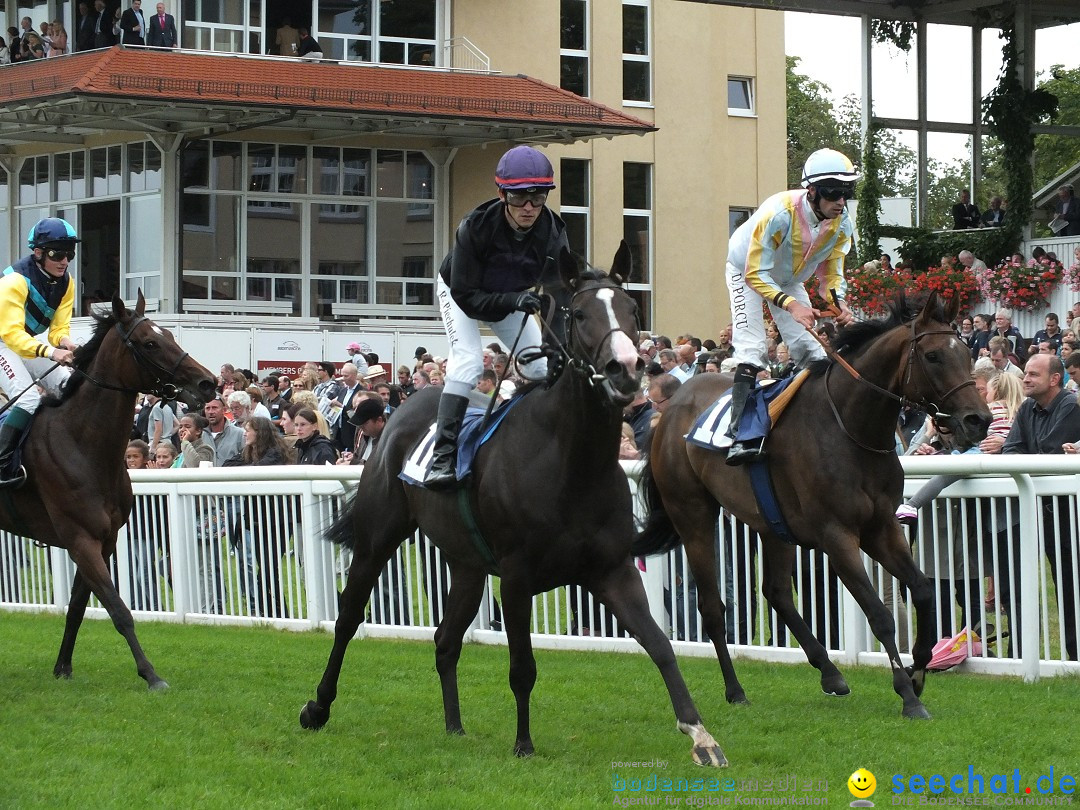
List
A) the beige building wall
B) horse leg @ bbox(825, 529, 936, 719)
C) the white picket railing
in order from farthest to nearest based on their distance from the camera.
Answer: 1. the beige building wall
2. the white picket railing
3. horse leg @ bbox(825, 529, 936, 719)

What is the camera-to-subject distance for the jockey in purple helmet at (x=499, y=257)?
19.1 feet

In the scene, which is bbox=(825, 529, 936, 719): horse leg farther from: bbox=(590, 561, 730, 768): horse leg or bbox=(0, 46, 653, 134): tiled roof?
bbox=(0, 46, 653, 134): tiled roof

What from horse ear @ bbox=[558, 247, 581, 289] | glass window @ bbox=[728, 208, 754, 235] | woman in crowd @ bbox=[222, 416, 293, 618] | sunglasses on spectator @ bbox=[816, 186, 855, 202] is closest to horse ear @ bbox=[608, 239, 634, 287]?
horse ear @ bbox=[558, 247, 581, 289]

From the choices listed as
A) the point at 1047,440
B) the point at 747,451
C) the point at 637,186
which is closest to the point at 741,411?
the point at 747,451

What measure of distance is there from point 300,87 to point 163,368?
16.4 m

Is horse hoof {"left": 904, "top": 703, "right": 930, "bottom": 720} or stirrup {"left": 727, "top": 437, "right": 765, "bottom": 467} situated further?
stirrup {"left": 727, "top": 437, "right": 765, "bottom": 467}

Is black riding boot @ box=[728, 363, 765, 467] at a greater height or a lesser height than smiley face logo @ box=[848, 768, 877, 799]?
greater

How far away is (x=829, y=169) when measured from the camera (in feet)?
22.9

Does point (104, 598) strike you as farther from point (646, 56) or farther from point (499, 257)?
point (646, 56)

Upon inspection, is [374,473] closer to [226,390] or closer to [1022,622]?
[1022,622]

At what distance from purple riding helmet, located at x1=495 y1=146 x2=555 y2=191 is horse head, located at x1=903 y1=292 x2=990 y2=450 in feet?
6.20

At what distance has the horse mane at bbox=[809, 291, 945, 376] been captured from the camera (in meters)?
6.87

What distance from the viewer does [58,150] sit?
26.5m

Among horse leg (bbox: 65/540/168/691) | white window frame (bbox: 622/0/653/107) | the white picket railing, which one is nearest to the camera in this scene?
the white picket railing
